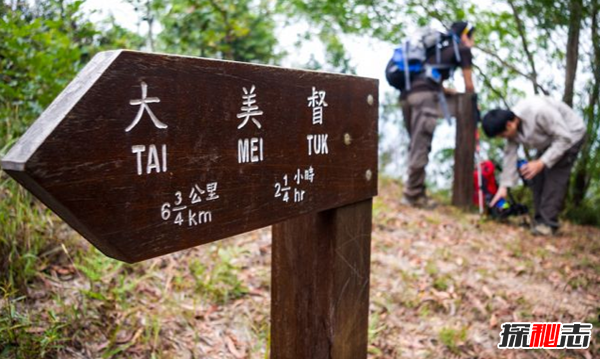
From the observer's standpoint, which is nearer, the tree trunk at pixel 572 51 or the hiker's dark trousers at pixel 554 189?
the hiker's dark trousers at pixel 554 189

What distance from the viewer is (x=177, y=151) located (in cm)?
108

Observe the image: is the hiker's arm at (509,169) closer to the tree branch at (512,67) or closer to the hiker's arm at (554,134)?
the hiker's arm at (554,134)

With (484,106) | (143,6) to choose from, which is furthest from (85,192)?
(484,106)

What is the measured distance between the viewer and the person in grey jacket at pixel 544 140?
4559 millimetres

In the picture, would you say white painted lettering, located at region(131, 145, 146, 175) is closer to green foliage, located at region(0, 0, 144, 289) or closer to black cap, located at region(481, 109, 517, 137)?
green foliage, located at region(0, 0, 144, 289)

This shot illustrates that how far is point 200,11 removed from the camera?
14.2 ft

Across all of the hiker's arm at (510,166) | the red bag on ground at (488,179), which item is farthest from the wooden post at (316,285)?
the red bag on ground at (488,179)

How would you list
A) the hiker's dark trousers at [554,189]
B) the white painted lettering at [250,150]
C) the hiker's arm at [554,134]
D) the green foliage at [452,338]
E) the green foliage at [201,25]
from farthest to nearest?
the hiker's dark trousers at [554,189], the hiker's arm at [554,134], the green foliage at [201,25], the green foliage at [452,338], the white painted lettering at [250,150]

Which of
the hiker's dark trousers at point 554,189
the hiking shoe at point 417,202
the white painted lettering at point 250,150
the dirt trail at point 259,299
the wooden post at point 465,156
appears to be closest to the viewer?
the white painted lettering at point 250,150

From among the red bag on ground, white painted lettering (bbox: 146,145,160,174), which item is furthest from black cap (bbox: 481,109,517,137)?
white painted lettering (bbox: 146,145,160,174)

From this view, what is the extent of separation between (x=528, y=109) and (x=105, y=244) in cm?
467

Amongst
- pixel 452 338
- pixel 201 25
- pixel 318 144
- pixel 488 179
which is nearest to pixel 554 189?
pixel 488 179

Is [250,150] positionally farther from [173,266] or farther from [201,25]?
[201,25]

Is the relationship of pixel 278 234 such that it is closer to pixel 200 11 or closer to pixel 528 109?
pixel 200 11
